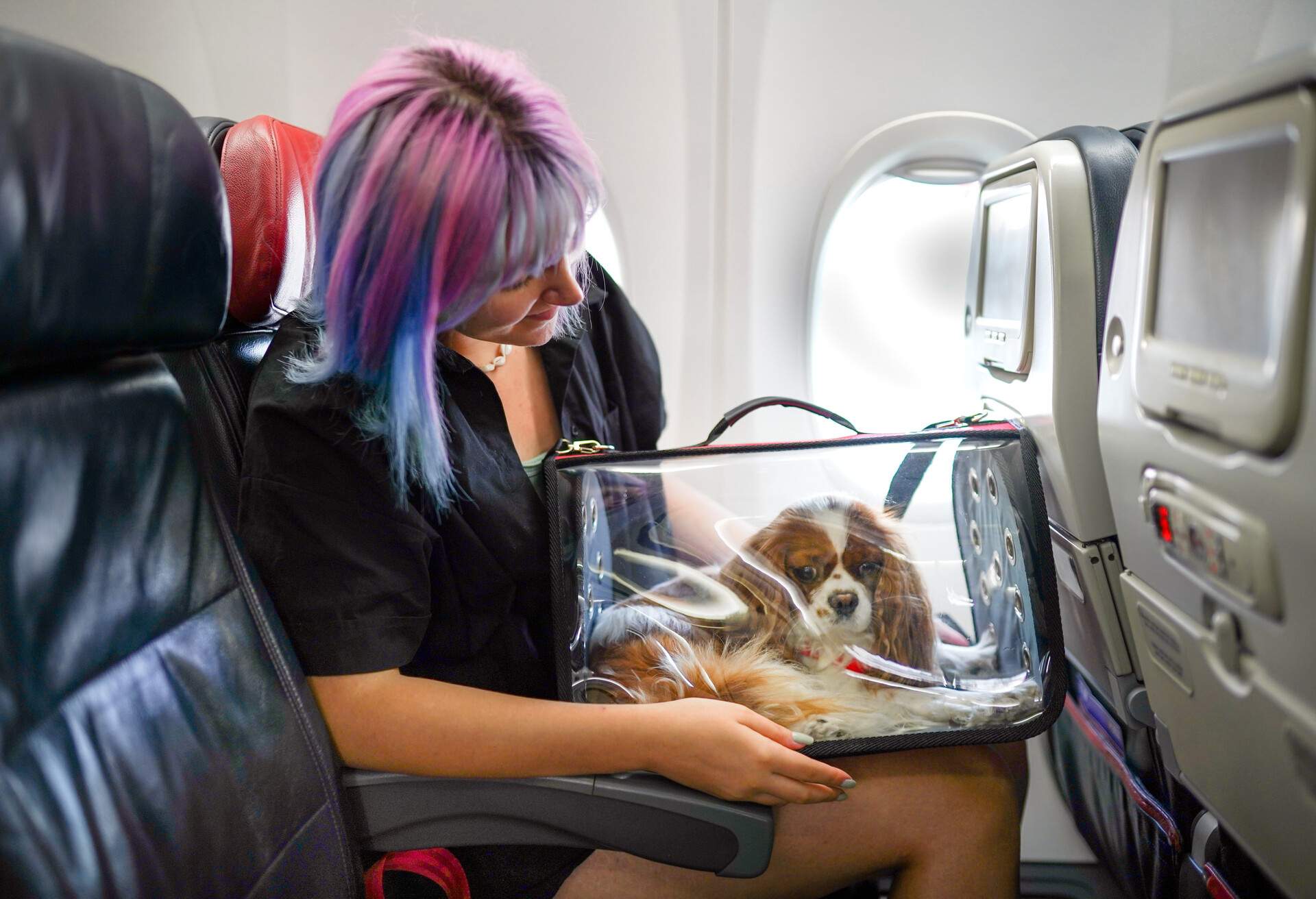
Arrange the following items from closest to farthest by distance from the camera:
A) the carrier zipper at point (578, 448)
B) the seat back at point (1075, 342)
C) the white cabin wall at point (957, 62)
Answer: the carrier zipper at point (578, 448) → the seat back at point (1075, 342) → the white cabin wall at point (957, 62)

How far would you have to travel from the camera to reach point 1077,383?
1.31 meters

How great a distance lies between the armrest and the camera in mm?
1012

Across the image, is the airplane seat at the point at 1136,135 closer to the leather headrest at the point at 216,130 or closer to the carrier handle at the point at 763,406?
the carrier handle at the point at 763,406

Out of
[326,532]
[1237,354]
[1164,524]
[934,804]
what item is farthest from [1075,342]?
[326,532]

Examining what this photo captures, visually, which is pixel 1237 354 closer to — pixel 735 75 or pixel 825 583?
pixel 825 583

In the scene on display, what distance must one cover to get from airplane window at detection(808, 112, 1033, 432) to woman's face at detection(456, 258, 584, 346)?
1262 mm

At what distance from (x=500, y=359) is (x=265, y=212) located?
1.17 feet

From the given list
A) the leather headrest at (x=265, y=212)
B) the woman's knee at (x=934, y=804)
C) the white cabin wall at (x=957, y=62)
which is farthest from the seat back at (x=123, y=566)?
the white cabin wall at (x=957, y=62)

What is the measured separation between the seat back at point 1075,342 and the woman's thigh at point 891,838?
0.38 metres

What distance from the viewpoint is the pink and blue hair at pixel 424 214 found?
0.93 meters

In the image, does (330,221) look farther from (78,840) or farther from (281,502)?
(78,840)

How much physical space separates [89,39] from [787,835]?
2505mm

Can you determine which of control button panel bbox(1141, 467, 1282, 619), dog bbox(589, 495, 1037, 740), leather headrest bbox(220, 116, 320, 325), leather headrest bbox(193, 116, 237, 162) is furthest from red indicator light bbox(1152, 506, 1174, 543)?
leather headrest bbox(193, 116, 237, 162)

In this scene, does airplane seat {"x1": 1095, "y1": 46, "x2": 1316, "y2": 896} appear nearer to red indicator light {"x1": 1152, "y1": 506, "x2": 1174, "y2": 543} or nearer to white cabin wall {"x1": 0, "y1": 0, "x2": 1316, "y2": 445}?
red indicator light {"x1": 1152, "y1": 506, "x2": 1174, "y2": 543}
